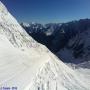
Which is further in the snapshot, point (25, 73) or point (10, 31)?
point (10, 31)

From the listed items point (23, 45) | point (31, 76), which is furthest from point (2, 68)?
point (23, 45)

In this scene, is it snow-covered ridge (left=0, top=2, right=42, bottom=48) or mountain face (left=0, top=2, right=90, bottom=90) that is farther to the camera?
snow-covered ridge (left=0, top=2, right=42, bottom=48)

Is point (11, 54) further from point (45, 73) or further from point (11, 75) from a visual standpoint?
point (11, 75)

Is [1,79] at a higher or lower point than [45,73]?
lower

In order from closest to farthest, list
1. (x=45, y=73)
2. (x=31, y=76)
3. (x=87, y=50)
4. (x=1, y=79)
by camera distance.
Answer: (x=1, y=79), (x=31, y=76), (x=45, y=73), (x=87, y=50)

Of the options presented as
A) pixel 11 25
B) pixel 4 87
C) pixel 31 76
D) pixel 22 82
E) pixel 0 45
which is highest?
pixel 11 25

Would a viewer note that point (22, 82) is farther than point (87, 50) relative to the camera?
No

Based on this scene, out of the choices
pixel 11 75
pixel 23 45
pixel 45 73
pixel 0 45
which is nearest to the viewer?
pixel 11 75

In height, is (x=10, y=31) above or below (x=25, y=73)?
above

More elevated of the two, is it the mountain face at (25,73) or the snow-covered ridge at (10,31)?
the snow-covered ridge at (10,31)

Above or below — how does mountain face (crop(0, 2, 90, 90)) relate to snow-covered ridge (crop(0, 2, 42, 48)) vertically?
below

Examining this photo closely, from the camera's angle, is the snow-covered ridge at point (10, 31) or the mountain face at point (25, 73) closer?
the mountain face at point (25, 73)
